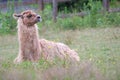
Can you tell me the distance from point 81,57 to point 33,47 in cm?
129

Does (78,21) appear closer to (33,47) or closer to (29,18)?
(29,18)

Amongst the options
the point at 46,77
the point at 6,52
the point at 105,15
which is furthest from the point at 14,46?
the point at 46,77

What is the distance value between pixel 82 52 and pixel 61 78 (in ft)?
17.1

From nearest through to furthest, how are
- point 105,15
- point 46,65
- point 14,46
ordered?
point 46,65 < point 14,46 < point 105,15

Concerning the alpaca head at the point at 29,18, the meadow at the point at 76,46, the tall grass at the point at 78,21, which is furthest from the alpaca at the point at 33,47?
the tall grass at the point at 78,21

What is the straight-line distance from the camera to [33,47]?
10.3 m

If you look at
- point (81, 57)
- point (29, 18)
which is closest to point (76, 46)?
point (81, 57)

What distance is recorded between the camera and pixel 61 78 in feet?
22.0

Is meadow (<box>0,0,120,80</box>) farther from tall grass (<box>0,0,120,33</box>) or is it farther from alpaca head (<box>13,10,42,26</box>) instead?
alpaca head (<box>13,10,42,26</box>)

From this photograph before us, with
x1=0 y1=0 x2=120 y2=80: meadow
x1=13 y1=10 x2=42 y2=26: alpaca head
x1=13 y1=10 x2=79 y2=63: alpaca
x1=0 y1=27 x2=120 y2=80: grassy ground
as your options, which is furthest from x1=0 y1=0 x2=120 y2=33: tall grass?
x1=13 y1=10 x2=79 y2=63: alpaca

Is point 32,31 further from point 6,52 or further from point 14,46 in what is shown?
point 14,46

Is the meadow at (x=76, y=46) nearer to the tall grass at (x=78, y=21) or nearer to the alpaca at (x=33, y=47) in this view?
the tall grass at (x=78, y=21)

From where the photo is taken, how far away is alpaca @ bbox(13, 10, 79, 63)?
33.8 ft

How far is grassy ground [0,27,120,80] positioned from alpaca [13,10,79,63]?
0.41 m
